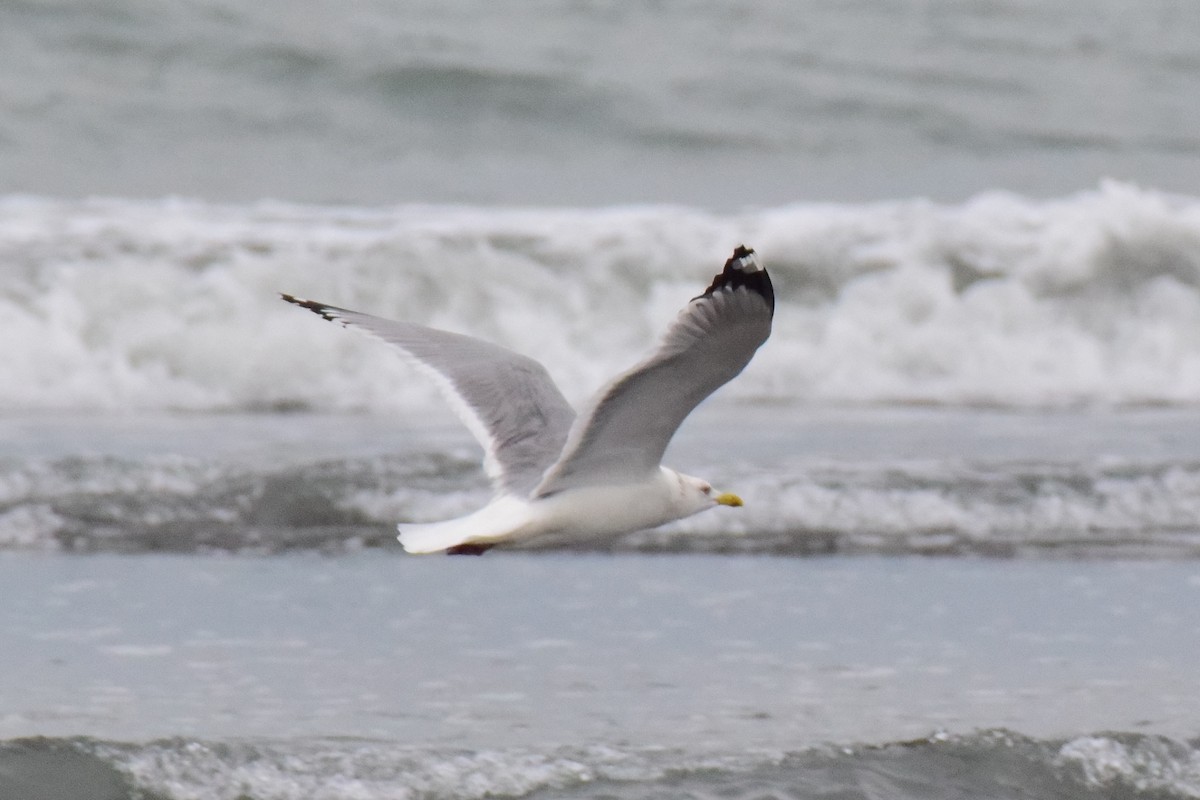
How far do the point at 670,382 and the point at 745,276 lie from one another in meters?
0.43

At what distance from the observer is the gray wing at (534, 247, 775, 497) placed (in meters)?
3.55

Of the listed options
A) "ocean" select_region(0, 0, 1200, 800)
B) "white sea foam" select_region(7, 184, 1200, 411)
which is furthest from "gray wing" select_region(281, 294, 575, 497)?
"white sea foam" select_region(7, 184, 1200, 411)

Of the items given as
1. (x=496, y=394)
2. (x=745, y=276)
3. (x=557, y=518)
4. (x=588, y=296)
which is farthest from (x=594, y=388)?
(x=745, y=276)

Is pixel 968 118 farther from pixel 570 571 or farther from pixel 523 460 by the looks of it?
pixel 523 460

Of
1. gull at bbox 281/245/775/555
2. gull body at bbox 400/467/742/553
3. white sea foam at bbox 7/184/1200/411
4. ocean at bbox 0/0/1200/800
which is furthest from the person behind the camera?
white sea foam at bbox 7/184/1200/411

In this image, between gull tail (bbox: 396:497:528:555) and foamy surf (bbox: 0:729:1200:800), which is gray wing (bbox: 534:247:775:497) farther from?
foamy surf (bbox: 0:729:1200:800)

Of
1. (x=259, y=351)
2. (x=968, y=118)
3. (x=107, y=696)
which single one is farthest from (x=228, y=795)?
(x=968, y=118)

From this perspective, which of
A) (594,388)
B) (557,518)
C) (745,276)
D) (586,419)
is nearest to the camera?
(745,276)

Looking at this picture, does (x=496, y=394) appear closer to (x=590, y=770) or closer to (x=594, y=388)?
(x=590, y=770)

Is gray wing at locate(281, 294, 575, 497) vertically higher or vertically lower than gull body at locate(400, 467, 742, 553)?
higher

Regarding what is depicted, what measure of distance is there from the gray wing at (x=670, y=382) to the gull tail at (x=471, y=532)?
0.09 meters

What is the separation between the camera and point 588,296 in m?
10.2

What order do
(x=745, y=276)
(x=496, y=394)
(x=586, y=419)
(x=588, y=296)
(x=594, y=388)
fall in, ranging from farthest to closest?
(x=588, y=296) → (x=594, y=388) → (x=496, y=394) → (x=586, y=419) → (x=745, y=276)

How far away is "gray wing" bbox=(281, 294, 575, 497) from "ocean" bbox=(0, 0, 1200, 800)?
57 centimetres
